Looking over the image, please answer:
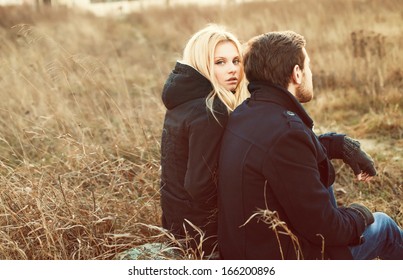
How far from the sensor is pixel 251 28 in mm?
8625

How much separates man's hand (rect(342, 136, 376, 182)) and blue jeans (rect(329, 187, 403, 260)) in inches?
8.6

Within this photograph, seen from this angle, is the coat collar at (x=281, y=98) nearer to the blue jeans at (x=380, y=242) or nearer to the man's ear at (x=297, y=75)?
the man's ear at (x=297, y=75)

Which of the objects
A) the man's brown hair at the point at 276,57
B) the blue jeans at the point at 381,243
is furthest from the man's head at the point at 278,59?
the blue jeans at the point at 381,243

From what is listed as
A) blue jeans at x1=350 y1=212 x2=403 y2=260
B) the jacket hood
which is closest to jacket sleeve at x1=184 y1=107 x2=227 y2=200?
the jacket hood

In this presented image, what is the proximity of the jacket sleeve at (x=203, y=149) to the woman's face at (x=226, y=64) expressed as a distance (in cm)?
30

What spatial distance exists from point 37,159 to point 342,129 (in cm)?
277

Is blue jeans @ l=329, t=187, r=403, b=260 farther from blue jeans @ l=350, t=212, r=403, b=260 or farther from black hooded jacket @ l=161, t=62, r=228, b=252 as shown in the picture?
black hooded jacket @ l=161, t=62, r=228, b=252

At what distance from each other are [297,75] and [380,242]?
0.88 meters

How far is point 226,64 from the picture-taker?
2.64 meters

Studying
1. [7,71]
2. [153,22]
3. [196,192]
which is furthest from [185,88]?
[153,22]

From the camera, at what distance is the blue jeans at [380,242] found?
2.39 metres

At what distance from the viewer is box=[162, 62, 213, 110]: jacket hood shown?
2512mm

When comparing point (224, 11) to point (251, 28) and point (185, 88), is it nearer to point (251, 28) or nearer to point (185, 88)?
point (251, 28)

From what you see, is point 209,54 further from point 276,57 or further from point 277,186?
point 277,186
